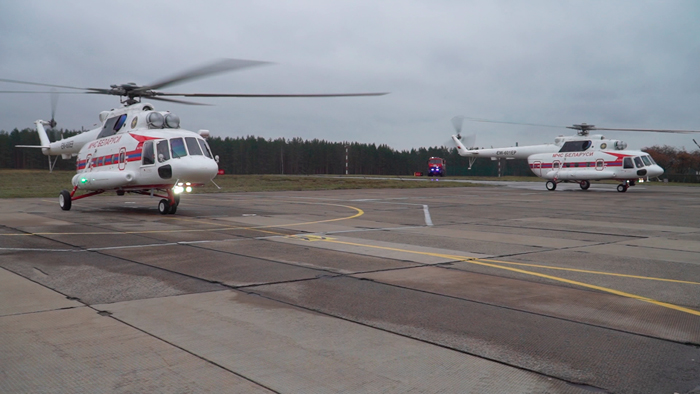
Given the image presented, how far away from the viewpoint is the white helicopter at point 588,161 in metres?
34.6

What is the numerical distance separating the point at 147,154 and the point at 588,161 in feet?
100

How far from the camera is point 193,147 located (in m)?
16.7

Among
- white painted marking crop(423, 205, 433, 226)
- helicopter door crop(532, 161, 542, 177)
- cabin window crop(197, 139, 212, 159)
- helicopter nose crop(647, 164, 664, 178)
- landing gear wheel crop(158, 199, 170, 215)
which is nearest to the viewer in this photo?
white painted marking crop(423, 205, 433, 226)

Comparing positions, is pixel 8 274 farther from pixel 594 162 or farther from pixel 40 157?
pixel 40 157

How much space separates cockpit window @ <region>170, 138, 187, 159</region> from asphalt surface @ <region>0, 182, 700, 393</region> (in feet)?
15.6

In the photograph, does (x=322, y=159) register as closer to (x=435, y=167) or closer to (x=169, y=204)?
(x=435, y=167)

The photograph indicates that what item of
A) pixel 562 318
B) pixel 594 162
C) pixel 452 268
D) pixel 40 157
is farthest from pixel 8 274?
pixel 40 157

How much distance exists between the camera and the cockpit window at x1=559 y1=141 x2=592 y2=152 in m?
37.2

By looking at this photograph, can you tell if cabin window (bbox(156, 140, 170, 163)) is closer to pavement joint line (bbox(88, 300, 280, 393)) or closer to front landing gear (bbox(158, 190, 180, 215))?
front landing gear (bbox(158, 190, 180, 215))

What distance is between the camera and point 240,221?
51.2 ft

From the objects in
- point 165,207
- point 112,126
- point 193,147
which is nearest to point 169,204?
point 165,207

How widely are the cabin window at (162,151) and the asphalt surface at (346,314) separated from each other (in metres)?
4.63

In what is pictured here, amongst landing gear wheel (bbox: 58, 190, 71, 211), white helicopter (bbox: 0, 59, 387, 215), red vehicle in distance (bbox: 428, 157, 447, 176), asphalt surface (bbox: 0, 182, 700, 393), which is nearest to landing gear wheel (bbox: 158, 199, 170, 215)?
white helicopter (bbox: 0, 59, 387, 215)

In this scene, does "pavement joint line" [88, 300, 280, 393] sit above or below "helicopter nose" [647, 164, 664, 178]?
below
